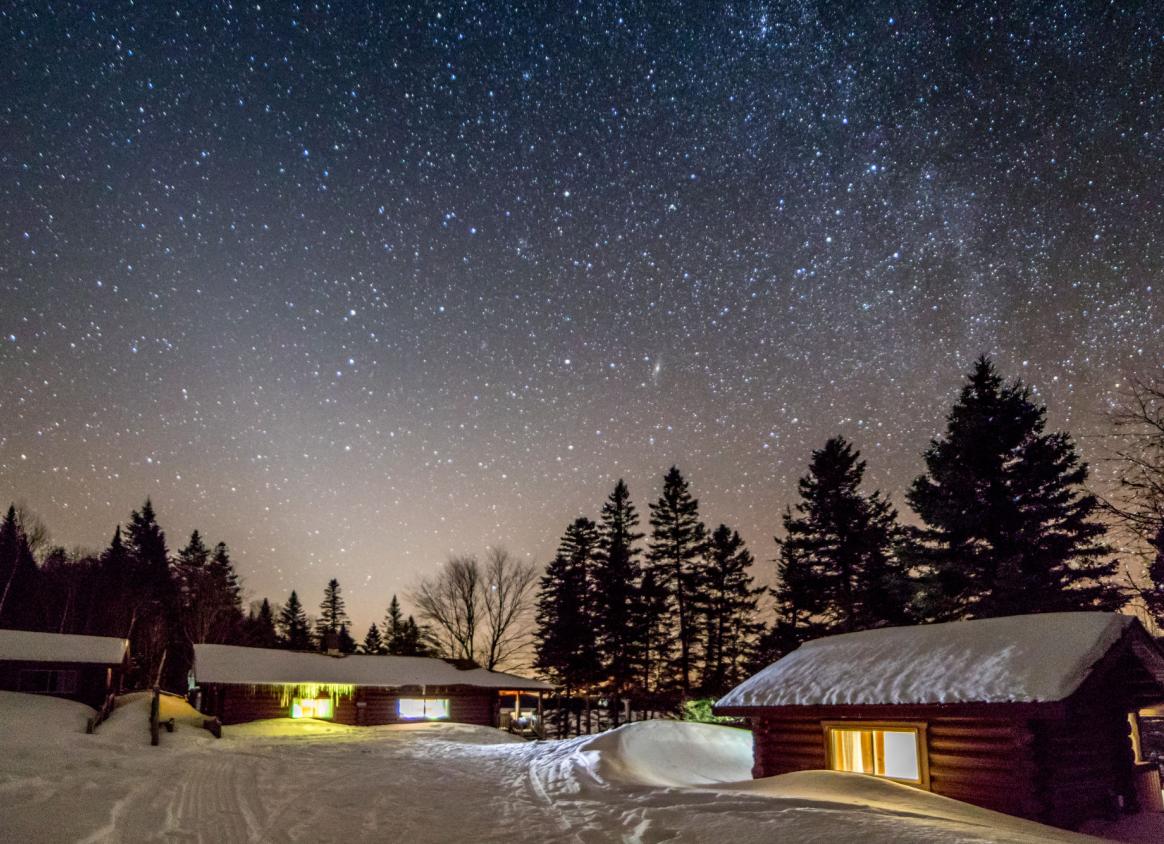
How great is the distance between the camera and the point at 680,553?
158ft

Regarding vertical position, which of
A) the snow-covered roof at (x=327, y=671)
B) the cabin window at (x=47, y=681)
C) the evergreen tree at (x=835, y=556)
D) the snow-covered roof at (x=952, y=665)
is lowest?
the cabin window at (x=47, y=681)

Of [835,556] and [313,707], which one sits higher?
[835,556]

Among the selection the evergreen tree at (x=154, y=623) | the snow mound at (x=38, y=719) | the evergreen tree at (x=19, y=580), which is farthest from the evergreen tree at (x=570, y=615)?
the evergreen tree at (x=19, y=580)

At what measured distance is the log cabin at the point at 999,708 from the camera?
12.2 m

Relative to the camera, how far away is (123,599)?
55.8 meters

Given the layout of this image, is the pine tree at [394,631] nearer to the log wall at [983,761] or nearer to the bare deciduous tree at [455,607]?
the bare deciduous tree at [455,607]

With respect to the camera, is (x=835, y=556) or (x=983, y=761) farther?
(x=835, y=556)

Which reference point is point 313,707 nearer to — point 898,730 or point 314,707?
point 314,707

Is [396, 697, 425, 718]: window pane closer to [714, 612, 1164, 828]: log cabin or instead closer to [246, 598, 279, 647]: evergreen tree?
[714, 612, 1164, 828]: log cabin

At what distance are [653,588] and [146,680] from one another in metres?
42.6

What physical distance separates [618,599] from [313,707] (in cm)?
2032

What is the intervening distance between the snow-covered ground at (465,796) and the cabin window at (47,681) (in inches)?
417

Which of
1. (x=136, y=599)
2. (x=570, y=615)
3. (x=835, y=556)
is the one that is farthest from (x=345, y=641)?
(x=835, y=556)

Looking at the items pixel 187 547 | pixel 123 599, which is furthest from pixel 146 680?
pixel 187 547
